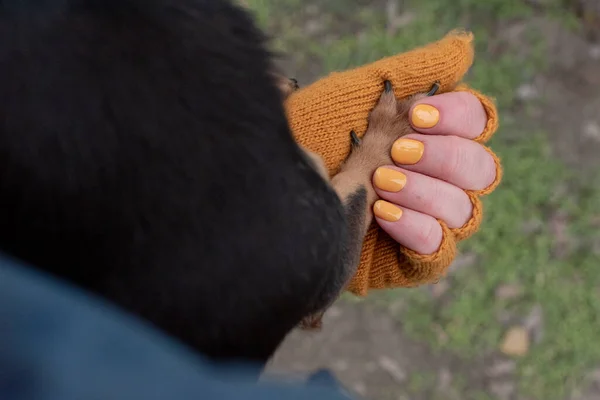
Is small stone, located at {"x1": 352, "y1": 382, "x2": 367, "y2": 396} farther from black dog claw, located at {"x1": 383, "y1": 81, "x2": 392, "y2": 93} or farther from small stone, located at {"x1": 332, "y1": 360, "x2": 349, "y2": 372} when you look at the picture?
black dog claw, located at {"x1": 383, "y1": 81, "x2": 392, "y2": 93}

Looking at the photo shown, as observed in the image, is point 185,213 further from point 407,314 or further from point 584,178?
point 584,178

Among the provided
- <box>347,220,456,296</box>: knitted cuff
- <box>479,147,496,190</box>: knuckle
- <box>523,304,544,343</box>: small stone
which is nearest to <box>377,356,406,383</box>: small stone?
<box>523,304,544,343</box>: small stone

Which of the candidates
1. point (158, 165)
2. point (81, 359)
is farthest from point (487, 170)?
point (81, 359)

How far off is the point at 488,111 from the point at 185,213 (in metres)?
0.79

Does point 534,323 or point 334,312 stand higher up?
point 534,323

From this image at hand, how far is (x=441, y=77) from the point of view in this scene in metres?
1.36

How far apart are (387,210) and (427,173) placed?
11cm

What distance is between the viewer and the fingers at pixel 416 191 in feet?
4.29

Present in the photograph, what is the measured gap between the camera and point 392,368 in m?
2.25

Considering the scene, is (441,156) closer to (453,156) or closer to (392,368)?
(453,156)

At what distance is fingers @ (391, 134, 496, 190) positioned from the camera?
131 cm

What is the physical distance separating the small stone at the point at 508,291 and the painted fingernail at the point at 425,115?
1.18 meters

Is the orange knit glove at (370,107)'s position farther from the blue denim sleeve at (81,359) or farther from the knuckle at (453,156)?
the blue denim sleeve at (81,359)

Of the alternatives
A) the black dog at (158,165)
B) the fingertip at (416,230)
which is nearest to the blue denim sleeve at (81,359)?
the black dog at (158,165)
